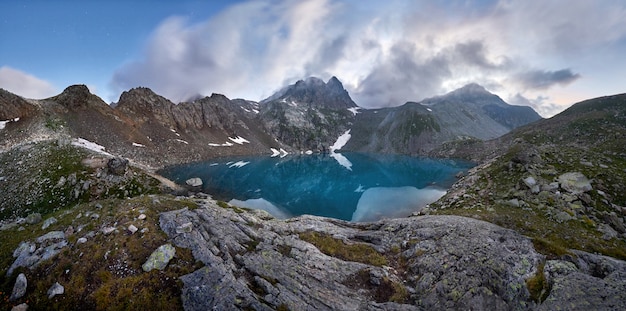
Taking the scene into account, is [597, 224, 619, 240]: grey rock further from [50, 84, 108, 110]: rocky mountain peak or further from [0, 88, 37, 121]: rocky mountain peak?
[50, 84, 108, 110]: rocky mountain peak

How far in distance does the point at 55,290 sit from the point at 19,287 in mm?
1527

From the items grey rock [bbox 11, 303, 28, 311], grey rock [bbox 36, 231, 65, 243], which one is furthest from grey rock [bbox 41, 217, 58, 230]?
grey rock [bbox 11, 303, 28, 311]

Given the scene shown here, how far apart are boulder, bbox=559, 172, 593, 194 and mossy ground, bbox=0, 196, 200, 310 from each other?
137 ft

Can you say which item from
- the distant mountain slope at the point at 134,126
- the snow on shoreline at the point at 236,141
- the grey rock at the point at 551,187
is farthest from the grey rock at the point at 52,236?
the snow on shoreline at the point at 236,141

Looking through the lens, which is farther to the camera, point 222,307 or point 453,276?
point 453,276

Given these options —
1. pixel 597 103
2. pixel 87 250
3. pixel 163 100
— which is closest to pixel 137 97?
pixel 163 100

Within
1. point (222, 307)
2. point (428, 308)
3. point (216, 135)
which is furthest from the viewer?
point (216, 135)

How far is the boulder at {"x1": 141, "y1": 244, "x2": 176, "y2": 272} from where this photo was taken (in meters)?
13.3

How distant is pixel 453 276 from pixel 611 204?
90.0 feet

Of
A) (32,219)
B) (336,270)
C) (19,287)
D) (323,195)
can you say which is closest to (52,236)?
(19,287)

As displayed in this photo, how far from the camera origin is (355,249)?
2134 centimetres

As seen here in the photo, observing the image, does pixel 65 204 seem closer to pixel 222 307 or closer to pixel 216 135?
pixel 222 307

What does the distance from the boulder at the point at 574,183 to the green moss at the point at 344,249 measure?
28.1 m

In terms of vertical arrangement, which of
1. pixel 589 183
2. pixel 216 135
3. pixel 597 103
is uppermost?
pixel 597 103
